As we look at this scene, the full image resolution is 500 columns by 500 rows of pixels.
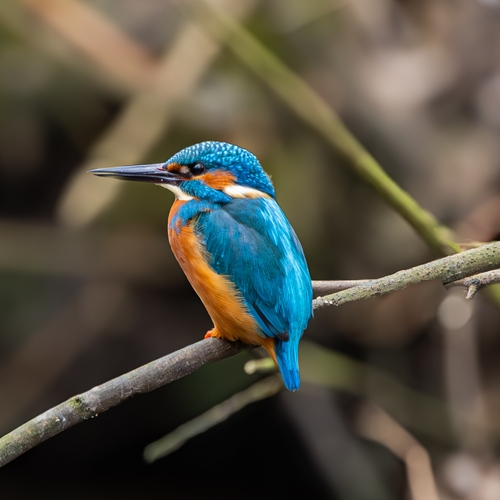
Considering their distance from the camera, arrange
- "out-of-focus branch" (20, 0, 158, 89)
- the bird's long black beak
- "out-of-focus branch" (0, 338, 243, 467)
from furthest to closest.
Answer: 1. "out-of-focus branch" (20, 0, 158, 89)
2. the bird's long black beak
3. "out-of-focus branch" (0, 338, 243, 467)

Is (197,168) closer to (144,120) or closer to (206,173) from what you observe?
(206,173)

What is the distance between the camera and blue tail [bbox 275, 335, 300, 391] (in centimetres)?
169

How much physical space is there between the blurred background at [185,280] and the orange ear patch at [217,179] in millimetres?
1179

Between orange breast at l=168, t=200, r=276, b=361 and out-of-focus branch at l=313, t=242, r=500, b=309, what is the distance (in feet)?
1.05

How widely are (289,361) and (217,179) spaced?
0.57 meters

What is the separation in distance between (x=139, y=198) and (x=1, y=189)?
29.3 inches

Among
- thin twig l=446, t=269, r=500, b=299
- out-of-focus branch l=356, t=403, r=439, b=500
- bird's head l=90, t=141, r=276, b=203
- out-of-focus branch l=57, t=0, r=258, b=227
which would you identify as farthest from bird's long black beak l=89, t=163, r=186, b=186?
out-of-focus branch l=356, t=403, r=439, b=500

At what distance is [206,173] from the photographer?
196 centimetres

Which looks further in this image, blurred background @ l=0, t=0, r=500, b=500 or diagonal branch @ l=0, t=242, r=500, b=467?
blurred background @ l=0, t=0, r=500, b=500

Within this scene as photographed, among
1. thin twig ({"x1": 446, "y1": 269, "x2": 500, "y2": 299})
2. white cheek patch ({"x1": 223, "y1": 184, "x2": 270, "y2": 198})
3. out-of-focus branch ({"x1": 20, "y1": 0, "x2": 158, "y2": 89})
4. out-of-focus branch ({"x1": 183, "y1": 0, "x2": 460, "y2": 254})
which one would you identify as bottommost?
thin twig ({"x1": 446, "y1": 269, "x2": 500, "y2": 299})

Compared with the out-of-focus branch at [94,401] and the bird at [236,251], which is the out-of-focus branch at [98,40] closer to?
the bird at [236,251]

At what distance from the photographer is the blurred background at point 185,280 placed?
3.09 m

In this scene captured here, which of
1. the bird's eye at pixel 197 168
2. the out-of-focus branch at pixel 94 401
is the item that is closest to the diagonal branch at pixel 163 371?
the out-of-focus branch at pixel 94 401

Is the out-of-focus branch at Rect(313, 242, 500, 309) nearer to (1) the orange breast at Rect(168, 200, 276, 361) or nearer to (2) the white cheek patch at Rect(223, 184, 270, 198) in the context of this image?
(1) the orange breast at Rect(168, 200, 276, 361)
